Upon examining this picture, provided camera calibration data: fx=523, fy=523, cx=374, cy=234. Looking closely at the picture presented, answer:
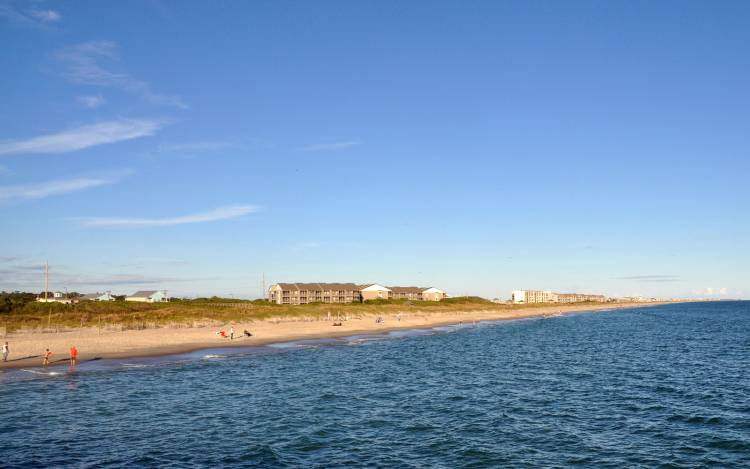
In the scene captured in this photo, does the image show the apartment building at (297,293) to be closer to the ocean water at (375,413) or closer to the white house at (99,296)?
the white house at (99,296)

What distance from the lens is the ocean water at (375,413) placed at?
24.8 metres

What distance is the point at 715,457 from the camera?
82.9ft

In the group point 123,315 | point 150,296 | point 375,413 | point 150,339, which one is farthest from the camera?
point 150,296

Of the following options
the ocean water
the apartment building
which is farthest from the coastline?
the apartment building

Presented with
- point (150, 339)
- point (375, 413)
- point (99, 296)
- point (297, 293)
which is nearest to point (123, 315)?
point (150, 339)

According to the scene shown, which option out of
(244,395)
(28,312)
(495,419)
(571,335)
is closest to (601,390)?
(495,419)

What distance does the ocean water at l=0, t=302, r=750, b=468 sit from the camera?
977 inches

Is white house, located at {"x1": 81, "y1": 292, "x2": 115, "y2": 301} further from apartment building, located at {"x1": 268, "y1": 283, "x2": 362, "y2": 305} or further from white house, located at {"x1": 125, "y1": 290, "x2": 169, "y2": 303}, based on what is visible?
apartment building, located at {"x1": 268, "y1": 283, "x2": 362, "y2": 305}

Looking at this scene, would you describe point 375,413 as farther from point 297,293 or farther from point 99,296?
point 99,296

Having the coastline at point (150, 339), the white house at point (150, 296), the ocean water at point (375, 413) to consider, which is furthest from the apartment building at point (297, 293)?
the ocean water at point (375, 413)

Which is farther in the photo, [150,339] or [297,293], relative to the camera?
[297,293]

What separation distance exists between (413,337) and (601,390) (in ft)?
160

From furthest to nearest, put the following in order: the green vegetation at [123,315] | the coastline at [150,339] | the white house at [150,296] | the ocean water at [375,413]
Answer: the white house at [150,296] → the green vegetation at [123,315] → the coastline at [150,339] → the ocean water at [375,413]

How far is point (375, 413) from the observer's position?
3322cm
